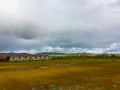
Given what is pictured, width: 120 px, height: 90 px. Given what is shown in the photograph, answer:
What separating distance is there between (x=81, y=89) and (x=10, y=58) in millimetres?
94045

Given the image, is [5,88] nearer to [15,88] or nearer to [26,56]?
[15,88]

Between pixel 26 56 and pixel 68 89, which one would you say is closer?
pixel 68 89

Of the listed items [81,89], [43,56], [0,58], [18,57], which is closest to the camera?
[81,89]

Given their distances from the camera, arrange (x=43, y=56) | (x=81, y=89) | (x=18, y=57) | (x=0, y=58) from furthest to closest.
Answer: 1. (x=43, y=56)
2. (x=18, y=57)
3. (x=0, y=58)
4. (x=81, y=89)

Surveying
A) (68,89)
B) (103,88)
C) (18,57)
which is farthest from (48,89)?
(18,57)

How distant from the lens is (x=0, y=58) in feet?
366

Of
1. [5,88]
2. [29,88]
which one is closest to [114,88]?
[29,88]

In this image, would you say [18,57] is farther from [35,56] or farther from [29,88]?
[29,88]

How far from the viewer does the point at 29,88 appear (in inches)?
1057

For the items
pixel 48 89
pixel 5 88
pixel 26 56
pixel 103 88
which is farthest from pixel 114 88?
pixel 26 56

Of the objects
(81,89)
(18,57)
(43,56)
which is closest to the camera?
(81,89)

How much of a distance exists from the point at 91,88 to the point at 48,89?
184 inches

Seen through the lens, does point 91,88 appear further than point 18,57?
No

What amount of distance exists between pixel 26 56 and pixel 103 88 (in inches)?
4027
